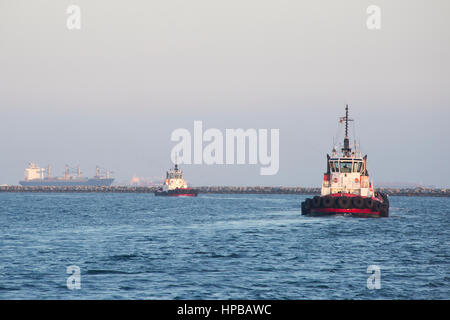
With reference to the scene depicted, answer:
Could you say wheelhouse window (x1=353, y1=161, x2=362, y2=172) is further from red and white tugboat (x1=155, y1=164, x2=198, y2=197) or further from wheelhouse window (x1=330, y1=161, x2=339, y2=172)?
red and white tugboat (x1=155, y1=164, x2=198, y2=197)

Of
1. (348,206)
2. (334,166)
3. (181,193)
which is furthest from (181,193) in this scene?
(348,206)

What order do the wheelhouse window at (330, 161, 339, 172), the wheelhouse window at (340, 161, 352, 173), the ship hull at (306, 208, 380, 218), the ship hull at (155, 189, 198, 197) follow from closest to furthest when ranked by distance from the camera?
the ship hull at (306, 208, 380, 218) < the wheelhouse window at (340, 161, 352, 173) < the wheelhouse window at (330, 161, 339, 172) < the ship hull at (155, 189, 198, 197)

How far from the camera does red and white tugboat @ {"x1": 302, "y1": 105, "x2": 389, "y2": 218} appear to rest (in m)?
62.2

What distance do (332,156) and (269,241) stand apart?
99.8 ft

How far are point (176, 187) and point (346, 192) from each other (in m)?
102

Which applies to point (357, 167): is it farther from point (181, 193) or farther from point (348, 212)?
point (181, 193)

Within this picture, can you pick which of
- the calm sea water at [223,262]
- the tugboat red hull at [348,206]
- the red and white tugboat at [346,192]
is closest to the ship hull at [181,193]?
the red and white tugboat at [346,192]

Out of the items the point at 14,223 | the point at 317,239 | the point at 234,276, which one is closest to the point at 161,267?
the point at 234,276

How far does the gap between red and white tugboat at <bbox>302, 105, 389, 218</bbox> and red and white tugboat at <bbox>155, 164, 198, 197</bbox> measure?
302 ft

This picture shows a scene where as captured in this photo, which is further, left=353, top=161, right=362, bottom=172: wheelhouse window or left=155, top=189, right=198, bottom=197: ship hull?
left=155, top=189, right=198, bottom=197: ship hull

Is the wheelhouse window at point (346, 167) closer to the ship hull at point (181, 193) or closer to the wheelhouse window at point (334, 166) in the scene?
the wheelhouse window at point (334, 166)

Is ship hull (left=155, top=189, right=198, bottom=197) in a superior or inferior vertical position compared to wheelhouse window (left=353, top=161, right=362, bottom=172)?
inferior

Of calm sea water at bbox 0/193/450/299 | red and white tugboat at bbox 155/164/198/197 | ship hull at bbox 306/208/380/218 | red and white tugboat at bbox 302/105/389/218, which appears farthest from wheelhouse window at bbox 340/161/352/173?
red and white tugboat at bbox 155/164/198/197

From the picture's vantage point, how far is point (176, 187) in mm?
164625
